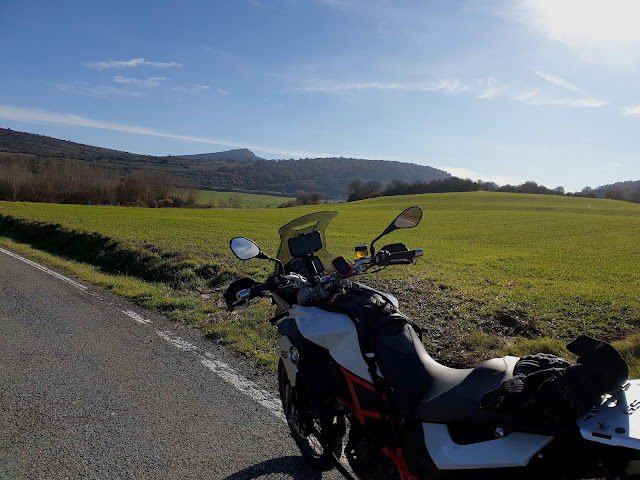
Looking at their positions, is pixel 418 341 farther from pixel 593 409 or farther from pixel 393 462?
pixel 593 409

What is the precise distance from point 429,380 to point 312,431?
1.09 meters

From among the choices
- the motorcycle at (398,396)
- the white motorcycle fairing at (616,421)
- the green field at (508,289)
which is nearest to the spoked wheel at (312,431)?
the motorcycle at (398,396)

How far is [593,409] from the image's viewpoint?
1.77 meters

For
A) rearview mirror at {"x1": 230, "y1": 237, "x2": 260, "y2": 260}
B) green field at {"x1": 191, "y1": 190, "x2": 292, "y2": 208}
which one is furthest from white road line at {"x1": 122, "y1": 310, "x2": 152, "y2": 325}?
green field at {"x1": 191, "y1": 190, "x2": 292, "y2": 208}

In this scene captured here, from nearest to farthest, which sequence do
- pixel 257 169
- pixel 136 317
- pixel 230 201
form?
pixel 136 317 → pixel 230 201 → pixel 257 169

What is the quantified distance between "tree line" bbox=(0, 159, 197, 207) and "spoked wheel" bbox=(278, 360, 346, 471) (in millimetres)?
57388

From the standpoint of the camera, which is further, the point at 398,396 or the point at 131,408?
the point at 131,408

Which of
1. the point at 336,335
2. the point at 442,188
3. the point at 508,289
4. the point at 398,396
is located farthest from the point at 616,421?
the point at 442,188

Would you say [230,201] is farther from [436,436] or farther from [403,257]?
[436,436]

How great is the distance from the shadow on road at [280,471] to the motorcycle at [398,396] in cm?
10

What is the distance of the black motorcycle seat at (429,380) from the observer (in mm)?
2115

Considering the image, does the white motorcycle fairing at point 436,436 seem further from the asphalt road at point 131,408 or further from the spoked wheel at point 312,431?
the asphalt road at point 131,408

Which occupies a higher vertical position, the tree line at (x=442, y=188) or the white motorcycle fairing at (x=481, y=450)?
the tree line at (x=442, y=188)

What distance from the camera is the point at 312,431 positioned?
120 inches
